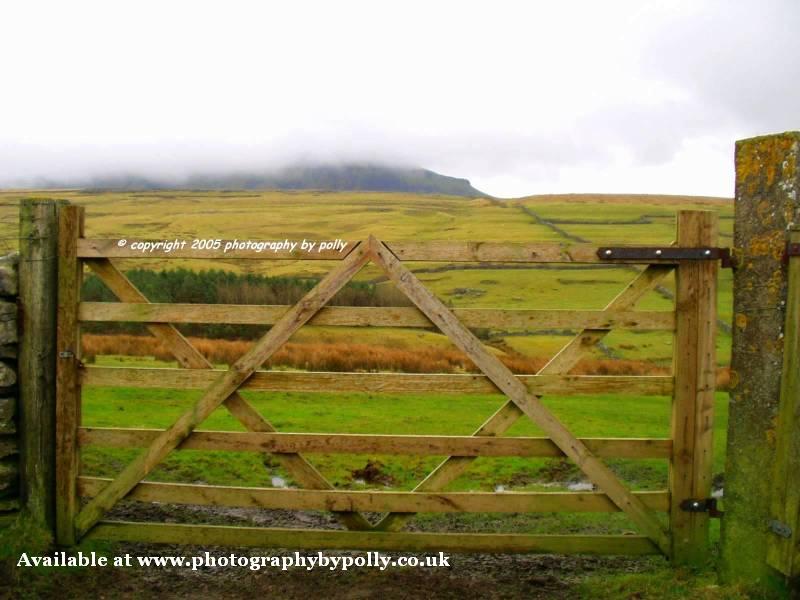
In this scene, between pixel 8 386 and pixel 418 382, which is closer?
pixel 418 382

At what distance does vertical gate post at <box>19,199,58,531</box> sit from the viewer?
7316 mm

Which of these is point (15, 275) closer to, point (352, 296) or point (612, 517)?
point (612, 517)

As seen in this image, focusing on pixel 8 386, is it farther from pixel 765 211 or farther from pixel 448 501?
pixel 765 211

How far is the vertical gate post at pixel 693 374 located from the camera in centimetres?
700

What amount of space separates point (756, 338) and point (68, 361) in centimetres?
644

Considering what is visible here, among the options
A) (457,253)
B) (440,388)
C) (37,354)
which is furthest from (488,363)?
(37,354)

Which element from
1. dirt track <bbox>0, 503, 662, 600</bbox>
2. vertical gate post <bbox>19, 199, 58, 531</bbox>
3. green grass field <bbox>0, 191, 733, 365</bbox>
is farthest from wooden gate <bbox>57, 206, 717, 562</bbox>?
green grass field <bbox>0, 191, 733, 365</bbox>

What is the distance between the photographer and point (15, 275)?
7.41 meters

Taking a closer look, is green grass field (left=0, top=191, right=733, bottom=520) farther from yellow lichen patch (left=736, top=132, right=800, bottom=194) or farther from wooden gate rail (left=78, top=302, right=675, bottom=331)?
yellow lichen patch (left=736, top=132, right=800, bottom=194)

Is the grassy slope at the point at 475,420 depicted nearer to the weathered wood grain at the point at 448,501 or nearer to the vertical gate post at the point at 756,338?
the vertical gate post at the point at 756,338

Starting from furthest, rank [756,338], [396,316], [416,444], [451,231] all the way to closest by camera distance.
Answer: [451,231], [416,444], [396,316], [756,338]

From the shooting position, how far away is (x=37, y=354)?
734 centimetres

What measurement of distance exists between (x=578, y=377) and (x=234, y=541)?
3.70 metres

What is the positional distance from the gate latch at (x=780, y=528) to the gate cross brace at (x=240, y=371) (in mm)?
4192
